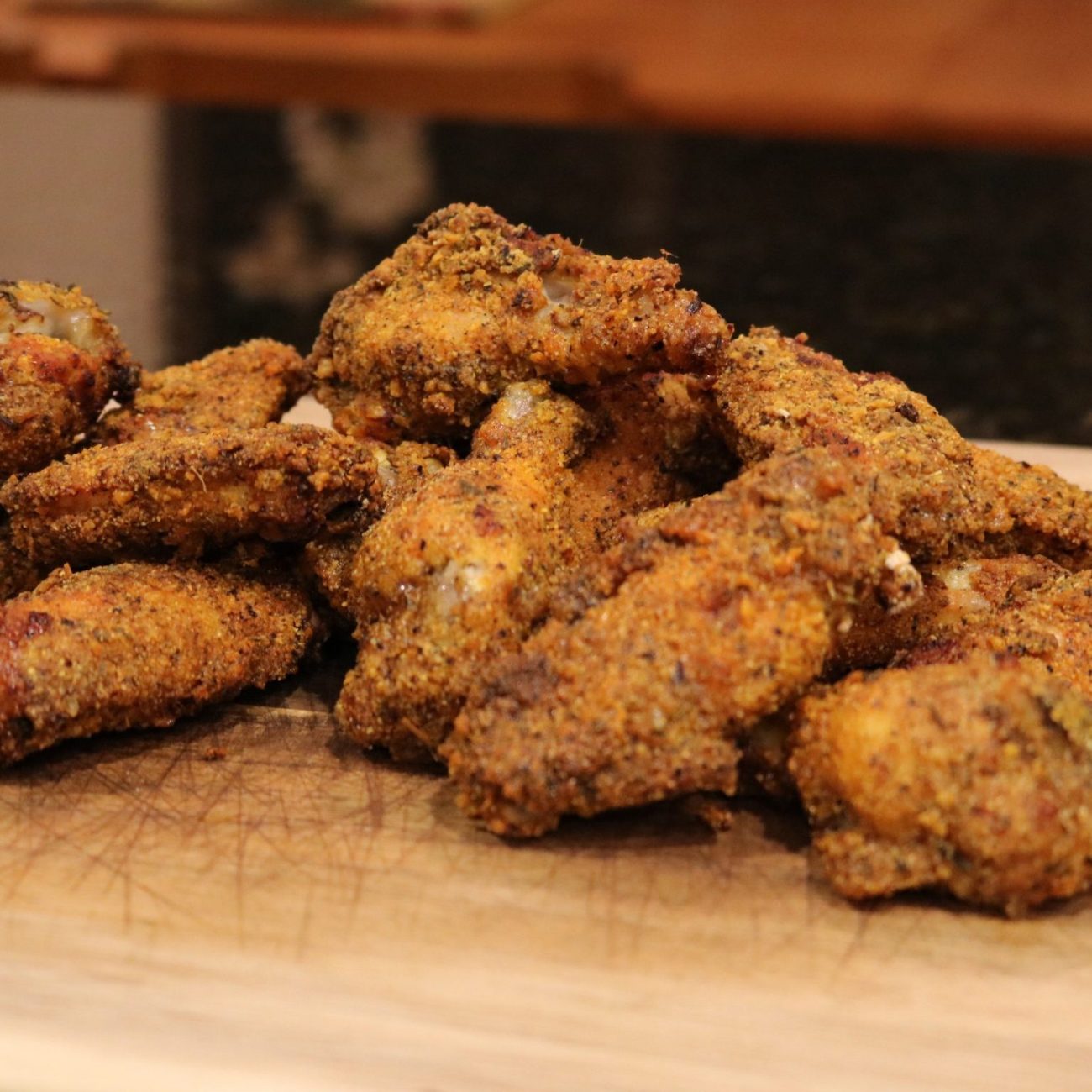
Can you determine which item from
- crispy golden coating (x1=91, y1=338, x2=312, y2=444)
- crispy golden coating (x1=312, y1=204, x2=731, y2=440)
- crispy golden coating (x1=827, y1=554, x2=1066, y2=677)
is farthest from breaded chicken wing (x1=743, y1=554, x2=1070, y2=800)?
crispy golden coating (x1=91, y1=338, x2=312, y2=444)

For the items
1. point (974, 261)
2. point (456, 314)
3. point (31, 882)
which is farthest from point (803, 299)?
point (31, 882)

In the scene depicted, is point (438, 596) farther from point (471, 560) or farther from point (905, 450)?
point (905, 450)

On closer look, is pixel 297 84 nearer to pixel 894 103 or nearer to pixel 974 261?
pixel 894 103

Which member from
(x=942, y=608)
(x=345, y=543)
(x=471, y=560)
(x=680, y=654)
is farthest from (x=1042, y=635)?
(x=345, y=543)

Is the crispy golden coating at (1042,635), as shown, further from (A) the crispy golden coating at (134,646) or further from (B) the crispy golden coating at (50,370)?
(B) the crispy golden coating at (50,370)

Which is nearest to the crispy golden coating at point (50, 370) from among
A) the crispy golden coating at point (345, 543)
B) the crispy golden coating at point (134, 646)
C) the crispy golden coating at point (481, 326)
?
the crispy golden coating at point (134, 646)

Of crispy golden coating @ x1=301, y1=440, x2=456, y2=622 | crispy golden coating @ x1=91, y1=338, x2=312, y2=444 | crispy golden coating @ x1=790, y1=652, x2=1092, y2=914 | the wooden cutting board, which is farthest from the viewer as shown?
crispy golden coating @ x1=91, y1=338, x2=312, y2=444

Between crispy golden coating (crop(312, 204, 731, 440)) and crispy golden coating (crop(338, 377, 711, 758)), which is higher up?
crispy golden coating (crop(312, 204, 731, 440))

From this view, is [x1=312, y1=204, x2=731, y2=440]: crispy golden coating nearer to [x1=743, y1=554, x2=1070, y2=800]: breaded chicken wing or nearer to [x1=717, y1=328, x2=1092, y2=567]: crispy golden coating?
[x1=717, y1=328, x2=1092, y2=567]: crispy golden coating
